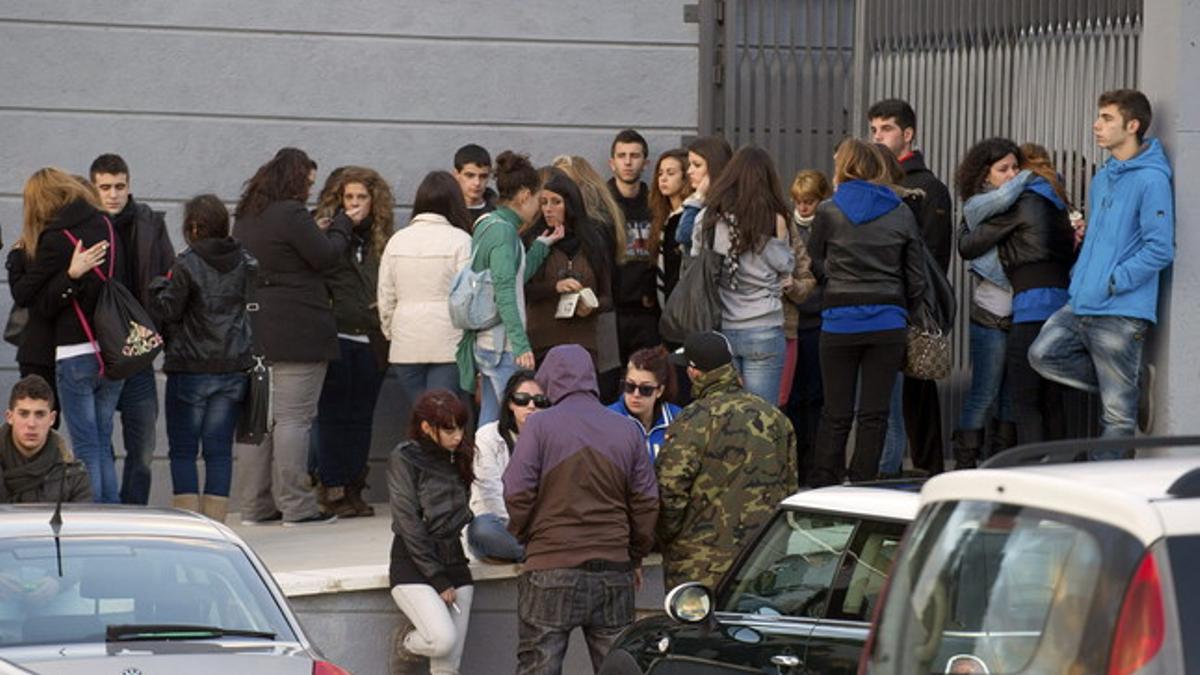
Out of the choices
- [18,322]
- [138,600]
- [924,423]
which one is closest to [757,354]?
[924,423]

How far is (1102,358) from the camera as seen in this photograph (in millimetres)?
11086

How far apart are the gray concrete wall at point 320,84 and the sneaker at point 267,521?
1.23 metres

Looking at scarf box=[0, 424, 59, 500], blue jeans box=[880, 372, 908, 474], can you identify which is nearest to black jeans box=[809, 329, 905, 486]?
blue jeans box=[880, 372, 908, 474]

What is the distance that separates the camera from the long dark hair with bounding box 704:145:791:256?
444 inches

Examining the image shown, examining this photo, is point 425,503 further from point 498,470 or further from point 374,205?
point 374,205

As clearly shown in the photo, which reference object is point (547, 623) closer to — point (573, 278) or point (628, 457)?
point (628, 457)

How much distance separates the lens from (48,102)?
14.1 metres

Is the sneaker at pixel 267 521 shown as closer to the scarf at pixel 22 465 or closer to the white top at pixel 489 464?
the white top at pixel 489 464

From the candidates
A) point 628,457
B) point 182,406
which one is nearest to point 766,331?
point 628,457

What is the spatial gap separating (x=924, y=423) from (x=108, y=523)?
591cm

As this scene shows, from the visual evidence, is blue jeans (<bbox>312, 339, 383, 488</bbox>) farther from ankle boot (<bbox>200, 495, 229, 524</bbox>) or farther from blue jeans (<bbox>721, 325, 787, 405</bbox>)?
blue jeans (<bbox>721, 325, 787, 405</bbox>)

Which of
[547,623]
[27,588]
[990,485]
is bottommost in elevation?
[547,623]

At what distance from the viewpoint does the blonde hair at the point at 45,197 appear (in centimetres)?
1136

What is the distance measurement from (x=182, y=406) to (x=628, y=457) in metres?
3.60
